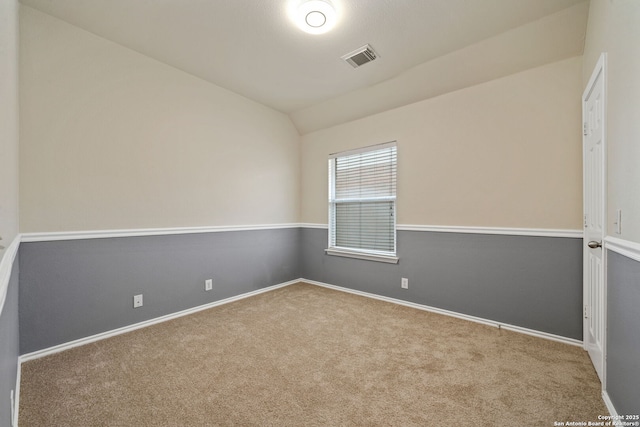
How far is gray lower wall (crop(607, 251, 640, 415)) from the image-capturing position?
118cm

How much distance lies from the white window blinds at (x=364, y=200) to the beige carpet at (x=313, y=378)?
121 cm

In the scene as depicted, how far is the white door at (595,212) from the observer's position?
161 centimetres

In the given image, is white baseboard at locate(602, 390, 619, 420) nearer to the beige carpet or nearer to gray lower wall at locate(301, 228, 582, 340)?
the beige carpet

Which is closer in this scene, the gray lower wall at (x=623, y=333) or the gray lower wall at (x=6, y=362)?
the gray lower wall at (x=6, y=362)

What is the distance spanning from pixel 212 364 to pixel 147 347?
0.68m

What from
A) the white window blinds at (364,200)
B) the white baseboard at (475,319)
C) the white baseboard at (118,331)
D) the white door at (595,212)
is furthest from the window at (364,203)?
the white door at (595,212)

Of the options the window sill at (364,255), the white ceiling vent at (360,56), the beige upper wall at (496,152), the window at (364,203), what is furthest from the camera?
the window at (364,203)

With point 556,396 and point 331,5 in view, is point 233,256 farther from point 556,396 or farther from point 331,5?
point 556,396

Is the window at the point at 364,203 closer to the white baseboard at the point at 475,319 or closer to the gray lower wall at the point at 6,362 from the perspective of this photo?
the white baseboard at the point at 475,319

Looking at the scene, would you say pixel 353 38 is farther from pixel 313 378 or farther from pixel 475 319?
pixel 475 319

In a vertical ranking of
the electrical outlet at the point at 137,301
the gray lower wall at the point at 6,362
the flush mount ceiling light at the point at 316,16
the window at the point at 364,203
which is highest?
the flush mount ceiling light at the point at 316,16

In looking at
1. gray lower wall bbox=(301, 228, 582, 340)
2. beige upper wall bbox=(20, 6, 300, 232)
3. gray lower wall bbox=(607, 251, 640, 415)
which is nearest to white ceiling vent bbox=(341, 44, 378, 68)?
beige upper wall bbox=(20, 6, 300, 232)

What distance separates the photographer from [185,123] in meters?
2.90

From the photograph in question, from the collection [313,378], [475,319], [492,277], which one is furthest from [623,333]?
[313,378]
